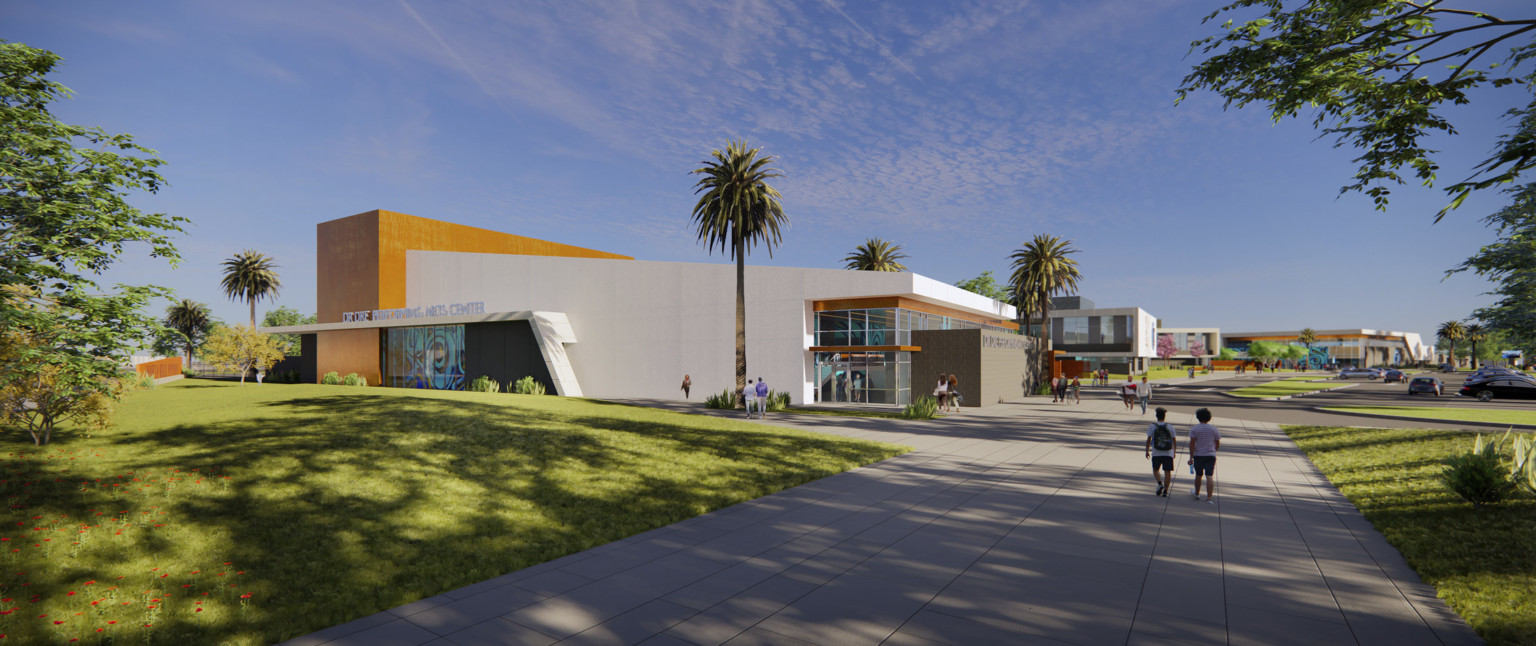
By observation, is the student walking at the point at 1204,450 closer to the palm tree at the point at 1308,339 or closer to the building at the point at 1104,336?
the building at the point at 1104,336

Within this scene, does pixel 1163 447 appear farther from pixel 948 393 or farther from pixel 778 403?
pixel 778 403

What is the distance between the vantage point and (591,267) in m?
38.3

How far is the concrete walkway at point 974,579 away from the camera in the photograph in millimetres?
5590

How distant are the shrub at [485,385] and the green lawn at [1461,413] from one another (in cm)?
4189

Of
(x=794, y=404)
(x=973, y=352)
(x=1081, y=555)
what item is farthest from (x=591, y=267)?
(x=1081, y=555)

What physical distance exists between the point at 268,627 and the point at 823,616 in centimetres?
520

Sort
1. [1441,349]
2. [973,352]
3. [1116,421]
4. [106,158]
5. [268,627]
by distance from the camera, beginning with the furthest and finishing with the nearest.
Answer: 1. [1441,349]
2. [973,352]
3. [1116,421]
4. [106,158]
5. [268,627]

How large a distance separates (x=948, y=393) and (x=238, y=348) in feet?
152

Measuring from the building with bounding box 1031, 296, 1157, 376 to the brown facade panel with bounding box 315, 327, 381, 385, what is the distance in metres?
79.5

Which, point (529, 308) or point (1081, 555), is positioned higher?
point (529, 308)

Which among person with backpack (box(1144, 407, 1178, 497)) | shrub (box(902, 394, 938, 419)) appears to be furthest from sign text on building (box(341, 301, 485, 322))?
person with backpack (box(1144, 407, 1178, 497))

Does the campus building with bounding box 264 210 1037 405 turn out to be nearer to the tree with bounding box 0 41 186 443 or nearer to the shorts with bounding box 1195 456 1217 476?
the shorts with bounding box 1195 456 1217 476

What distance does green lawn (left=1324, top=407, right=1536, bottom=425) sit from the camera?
74.2ft

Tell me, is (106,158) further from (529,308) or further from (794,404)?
(529,308)
